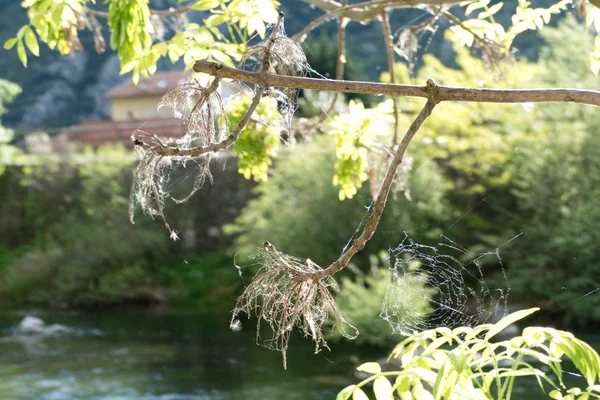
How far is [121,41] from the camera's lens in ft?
10.8

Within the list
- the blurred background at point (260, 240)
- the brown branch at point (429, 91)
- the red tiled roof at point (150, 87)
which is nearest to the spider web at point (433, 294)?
the brown branch at point (429, 91)

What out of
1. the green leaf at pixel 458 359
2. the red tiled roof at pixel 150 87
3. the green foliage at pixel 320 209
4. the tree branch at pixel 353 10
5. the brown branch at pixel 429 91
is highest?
the red tiled roof at pixel 150 87

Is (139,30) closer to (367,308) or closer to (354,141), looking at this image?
(354,141)

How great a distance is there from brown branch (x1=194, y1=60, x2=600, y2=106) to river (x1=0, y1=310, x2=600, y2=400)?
5.74 meters

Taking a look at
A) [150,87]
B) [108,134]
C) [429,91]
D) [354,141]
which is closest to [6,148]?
[108,134]

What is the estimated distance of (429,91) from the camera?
1.96 metres

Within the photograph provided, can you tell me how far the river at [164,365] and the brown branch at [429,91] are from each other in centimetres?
574

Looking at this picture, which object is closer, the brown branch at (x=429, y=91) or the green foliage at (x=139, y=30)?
the brown branch at (x=429, y=91)

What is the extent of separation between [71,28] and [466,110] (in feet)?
32.9

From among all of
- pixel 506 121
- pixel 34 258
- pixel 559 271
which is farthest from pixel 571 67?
pixel 34 258

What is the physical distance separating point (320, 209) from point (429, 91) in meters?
11.0

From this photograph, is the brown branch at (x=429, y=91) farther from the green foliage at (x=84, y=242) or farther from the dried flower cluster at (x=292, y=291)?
the green foliage at (x=84, y=242)

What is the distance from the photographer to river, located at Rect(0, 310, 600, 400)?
8.95m

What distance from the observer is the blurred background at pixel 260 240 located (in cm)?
964
